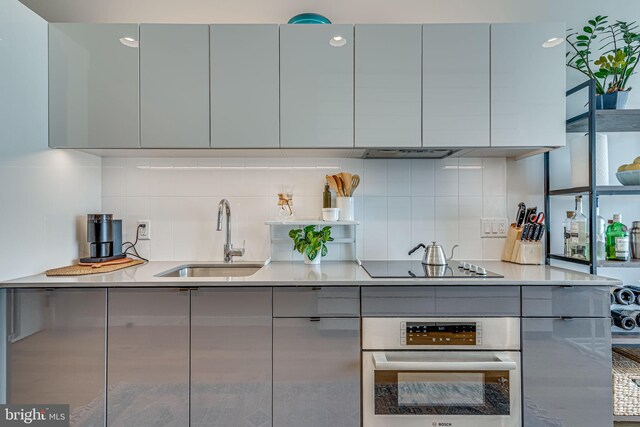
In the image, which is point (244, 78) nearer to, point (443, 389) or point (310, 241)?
point (310, 241)

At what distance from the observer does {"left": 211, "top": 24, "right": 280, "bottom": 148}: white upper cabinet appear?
1732 mm

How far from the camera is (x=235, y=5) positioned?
211 centimetres

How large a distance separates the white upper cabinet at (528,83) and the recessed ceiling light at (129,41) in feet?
5.82

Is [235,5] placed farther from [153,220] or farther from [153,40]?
[153,220]

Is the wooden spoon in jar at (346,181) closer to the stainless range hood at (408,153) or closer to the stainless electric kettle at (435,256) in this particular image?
the stainless range hood at (408,153)

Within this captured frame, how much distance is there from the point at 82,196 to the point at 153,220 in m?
0.39

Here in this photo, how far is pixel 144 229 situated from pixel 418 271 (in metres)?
1.61

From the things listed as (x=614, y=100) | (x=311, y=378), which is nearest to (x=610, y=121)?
(x=614, y=100)

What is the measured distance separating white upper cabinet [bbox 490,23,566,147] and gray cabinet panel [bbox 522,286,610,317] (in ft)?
2.35

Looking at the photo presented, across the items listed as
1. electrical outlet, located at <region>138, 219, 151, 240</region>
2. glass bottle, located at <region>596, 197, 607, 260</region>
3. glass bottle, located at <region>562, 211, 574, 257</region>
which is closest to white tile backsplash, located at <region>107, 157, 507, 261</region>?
electrical outlet, located at <region>138, 219, 151, 240</region>

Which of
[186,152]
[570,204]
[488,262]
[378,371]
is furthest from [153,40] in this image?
[570,204]

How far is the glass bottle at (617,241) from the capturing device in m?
1.75

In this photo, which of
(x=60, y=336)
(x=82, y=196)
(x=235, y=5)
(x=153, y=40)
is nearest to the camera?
(x=60, y=336)
